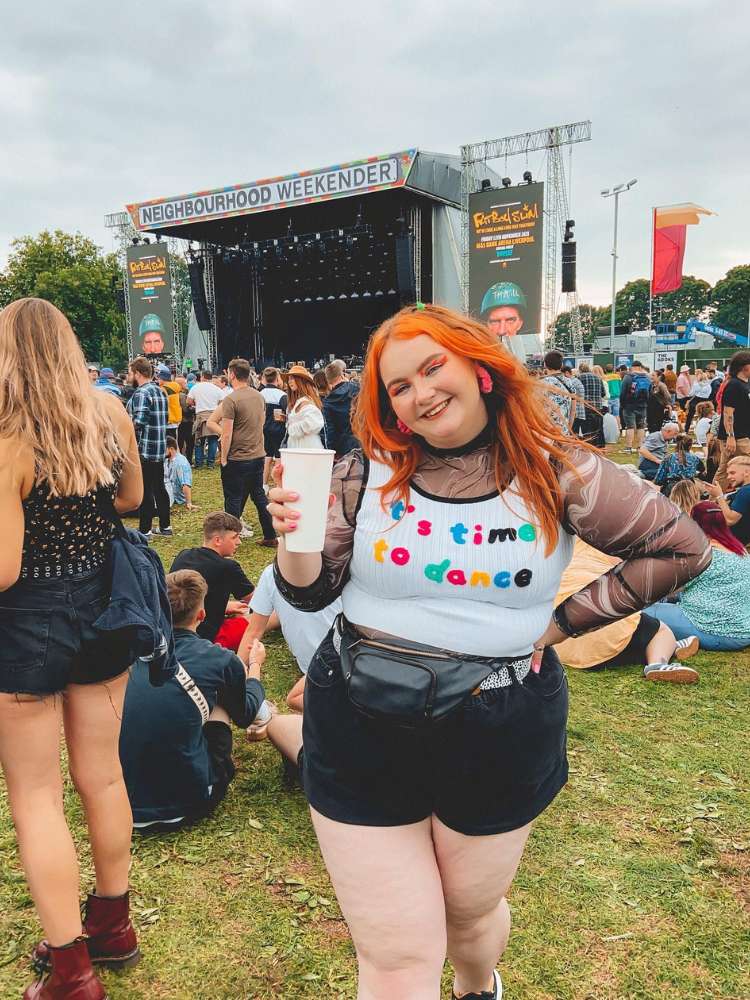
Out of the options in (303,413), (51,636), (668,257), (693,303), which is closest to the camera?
(51,636)

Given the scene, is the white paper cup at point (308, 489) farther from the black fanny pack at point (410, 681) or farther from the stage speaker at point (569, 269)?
the stage speaker at point (569, 269)

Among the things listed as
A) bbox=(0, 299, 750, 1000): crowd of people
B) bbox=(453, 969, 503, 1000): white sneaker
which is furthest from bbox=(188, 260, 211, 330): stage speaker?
bbox=(453, 969, 503, 1000): white sneaker

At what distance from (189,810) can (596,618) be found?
2.11 metres

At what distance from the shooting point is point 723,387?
7.75 metres

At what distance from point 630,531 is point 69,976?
1939mm

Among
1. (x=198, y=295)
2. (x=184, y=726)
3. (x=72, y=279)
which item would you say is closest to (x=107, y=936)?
(x=184, y=726)

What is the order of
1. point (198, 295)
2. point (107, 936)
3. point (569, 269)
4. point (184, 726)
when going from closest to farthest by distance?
point (107, 936)
point (184, 726)
point (569, 269)
point (198, 295)

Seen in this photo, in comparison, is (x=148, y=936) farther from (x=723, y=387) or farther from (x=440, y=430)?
(x=723, y=387)

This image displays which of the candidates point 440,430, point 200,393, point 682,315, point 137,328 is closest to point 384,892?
point 440,430

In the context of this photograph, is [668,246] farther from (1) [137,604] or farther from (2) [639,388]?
(1) [137,604]

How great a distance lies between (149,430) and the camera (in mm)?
7504

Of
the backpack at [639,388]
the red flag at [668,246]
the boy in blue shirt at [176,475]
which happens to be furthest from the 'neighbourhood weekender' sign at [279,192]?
the boy in blue shirt at [176,475]

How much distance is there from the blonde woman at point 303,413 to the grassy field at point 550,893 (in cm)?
340

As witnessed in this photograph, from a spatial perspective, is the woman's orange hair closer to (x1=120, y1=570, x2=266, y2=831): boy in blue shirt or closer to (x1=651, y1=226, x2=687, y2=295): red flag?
(x1=120, y1=570, x2=266, y2=831): boy in blue shirt
